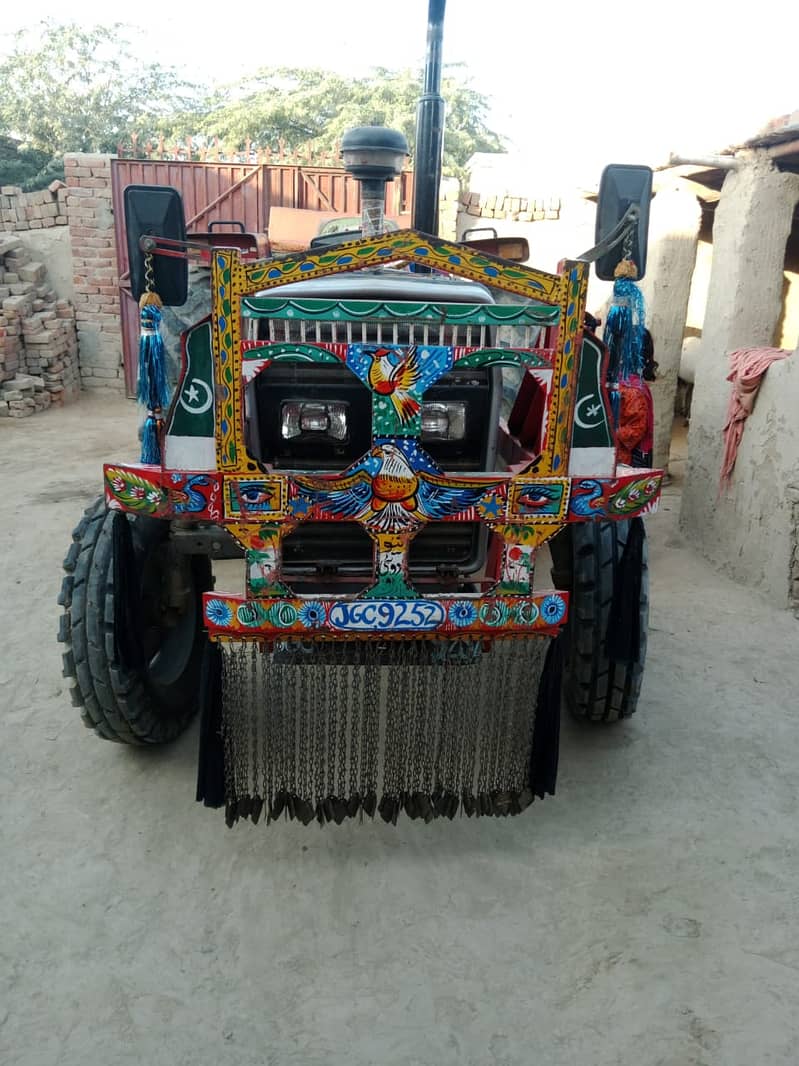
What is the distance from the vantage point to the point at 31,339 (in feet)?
31.9

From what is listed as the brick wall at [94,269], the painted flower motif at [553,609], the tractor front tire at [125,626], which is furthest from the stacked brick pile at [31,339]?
the painted flower motif at [553,609]

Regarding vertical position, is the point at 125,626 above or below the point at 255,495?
below

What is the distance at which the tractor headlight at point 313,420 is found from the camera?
2.56m

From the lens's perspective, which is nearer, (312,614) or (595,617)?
(312,614)

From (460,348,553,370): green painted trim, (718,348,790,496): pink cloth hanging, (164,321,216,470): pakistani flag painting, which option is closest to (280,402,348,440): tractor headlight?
(164,321,216,470): pakistani flag painting

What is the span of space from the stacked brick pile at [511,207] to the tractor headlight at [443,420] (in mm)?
7698

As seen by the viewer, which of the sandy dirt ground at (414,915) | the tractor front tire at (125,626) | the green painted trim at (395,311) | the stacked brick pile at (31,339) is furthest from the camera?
the stacked brick pile at (31,339)

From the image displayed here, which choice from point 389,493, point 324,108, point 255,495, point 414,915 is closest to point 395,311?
point 389,493

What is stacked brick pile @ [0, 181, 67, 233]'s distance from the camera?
10836mm

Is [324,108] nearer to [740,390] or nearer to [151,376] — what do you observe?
[740,390]

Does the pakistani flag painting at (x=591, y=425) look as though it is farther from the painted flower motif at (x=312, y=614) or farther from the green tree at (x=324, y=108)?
the green tree at (x=324, y=108)

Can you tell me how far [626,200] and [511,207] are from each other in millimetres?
7640

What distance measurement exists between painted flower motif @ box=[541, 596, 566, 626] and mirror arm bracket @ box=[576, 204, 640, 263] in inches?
40.3

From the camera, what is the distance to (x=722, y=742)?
323cm
